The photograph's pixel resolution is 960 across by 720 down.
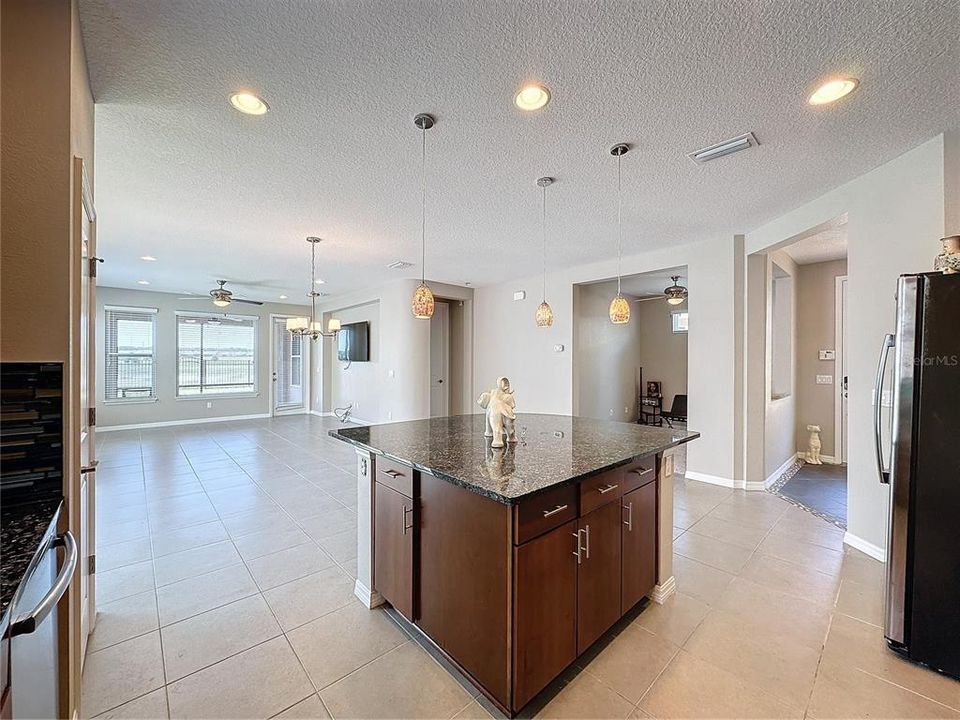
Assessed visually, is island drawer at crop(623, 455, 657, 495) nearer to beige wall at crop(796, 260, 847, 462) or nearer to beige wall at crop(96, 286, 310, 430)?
beige wall at crop(796, 260, 847, 462)

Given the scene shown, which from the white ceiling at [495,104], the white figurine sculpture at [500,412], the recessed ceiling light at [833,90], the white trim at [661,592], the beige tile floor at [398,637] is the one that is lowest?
the beige tile floor at [398,637]

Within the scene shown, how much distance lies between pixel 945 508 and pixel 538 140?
2587 millimetres

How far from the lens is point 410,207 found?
350 centimetres

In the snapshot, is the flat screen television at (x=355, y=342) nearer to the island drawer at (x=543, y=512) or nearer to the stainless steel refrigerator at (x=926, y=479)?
the island drawer at (x=543, y=512)

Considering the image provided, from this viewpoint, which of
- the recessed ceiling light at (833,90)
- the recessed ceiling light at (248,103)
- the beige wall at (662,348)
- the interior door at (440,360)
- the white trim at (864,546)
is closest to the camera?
the recessed ceiling light at (833,90)

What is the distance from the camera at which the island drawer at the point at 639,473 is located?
2.00m

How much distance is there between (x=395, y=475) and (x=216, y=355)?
8102mm

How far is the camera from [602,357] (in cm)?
680

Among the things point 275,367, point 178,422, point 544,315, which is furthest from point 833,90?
point 178,422

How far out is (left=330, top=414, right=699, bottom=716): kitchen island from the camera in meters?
1.50

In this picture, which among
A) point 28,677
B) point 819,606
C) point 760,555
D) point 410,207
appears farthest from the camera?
point 410,207

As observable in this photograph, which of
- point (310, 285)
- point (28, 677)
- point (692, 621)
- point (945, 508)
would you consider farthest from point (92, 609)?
point (310, 285)

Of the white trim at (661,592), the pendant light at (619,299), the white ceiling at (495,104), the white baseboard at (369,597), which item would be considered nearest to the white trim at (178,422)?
the white ceiling at (495,104)

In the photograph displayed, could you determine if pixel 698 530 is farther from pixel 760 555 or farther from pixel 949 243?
pixel 949 243
